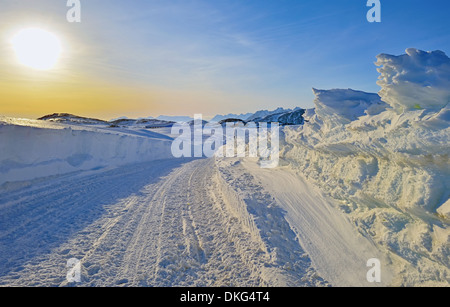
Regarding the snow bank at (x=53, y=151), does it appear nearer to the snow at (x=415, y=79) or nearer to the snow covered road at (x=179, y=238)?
the snow covered road at (x=179, y=238)

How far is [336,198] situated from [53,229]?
6.67 metres

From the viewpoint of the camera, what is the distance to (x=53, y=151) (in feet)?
40.1

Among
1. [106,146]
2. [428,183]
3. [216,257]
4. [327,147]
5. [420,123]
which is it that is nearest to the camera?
[428,183]

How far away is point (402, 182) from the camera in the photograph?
4766mm

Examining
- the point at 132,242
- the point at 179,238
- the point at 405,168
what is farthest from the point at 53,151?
the point at 405,168

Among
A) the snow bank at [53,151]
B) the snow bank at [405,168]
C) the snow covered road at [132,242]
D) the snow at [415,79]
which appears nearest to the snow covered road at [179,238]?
the snow covered road at [132,242]

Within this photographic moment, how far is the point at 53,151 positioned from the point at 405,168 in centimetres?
1355

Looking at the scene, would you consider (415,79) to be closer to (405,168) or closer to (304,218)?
(405,168)

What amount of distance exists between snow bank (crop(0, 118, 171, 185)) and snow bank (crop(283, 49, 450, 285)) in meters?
10.9

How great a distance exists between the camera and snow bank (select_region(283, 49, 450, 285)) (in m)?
4.03

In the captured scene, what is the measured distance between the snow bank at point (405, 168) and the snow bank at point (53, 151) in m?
10.9

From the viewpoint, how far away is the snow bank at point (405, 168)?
403cm
